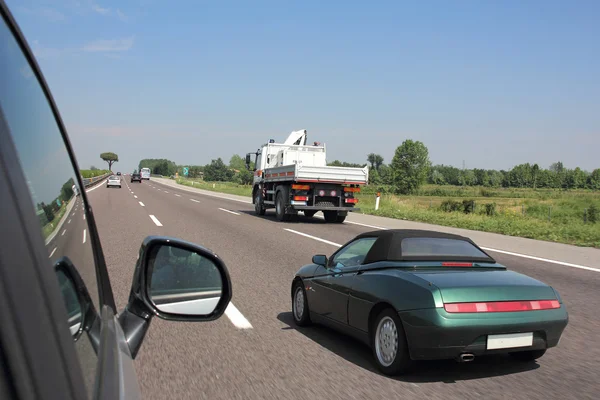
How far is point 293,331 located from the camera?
6.06 m

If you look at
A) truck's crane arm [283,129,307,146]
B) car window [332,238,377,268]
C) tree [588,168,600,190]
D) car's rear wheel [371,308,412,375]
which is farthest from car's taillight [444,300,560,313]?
tree [588,168,600,190]

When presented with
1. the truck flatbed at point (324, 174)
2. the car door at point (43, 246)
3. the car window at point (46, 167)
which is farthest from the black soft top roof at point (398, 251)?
the truck flatbed at point (324, 174)

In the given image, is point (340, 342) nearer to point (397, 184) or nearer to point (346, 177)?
point (346, 177)

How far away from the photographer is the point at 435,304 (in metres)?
4.31

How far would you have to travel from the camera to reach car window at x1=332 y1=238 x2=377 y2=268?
5.64m

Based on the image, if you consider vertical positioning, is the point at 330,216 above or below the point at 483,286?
below

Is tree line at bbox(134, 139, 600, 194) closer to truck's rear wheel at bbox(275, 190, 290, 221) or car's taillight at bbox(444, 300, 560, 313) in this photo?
truck's rear wheel at bbox(275, 190, 290, 221)

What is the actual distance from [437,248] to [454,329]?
1265 mm

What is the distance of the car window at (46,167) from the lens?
3.63 ft

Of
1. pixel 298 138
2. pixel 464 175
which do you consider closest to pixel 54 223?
pixel 298 138

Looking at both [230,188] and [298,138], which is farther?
[230,188]

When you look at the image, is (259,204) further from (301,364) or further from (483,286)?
(483,286)

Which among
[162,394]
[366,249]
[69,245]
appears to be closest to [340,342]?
[366,249]

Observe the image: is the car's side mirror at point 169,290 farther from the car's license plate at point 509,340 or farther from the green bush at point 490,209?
the green bush at point 490,209
